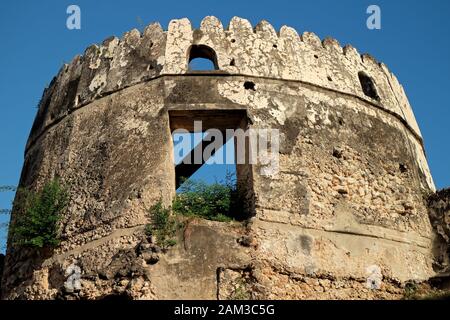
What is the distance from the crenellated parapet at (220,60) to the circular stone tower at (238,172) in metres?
0.02

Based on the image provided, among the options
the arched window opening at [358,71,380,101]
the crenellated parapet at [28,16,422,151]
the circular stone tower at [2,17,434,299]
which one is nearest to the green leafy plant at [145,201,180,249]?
the circular stone tower at [2,17,434,299]

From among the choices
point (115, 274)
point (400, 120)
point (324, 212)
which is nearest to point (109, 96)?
point (115, 274)

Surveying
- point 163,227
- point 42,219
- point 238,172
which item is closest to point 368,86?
point 238,172

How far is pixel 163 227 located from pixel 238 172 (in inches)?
56.3

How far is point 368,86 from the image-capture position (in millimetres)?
10773

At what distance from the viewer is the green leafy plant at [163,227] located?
8180 mm

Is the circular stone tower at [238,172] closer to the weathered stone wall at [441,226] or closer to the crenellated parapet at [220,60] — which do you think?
the crenellated parapet at [220,60]

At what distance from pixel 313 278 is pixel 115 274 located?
232 centimetres

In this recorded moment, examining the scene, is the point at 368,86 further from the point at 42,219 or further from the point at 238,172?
the point at 42,219

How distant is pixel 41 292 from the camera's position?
8.66 m

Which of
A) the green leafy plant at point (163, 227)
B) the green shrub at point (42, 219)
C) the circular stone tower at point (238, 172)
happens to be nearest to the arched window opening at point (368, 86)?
the circular stone tower at point (238, 172)

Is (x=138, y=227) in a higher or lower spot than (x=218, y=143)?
lower
